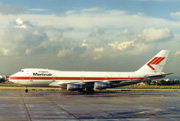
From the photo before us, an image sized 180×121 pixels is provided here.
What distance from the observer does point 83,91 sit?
45.2 metres

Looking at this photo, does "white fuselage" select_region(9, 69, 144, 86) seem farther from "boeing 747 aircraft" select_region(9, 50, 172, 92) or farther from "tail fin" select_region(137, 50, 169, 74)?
"tail fin" select_region(137, 50, 169, 74)

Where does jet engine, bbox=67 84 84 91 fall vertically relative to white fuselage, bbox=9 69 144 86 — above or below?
below

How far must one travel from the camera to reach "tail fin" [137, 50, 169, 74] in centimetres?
4753

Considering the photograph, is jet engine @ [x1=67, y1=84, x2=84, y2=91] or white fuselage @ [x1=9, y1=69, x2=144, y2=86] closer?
jet engine @ [x1=67, y1=84, x2=84, y2=91]

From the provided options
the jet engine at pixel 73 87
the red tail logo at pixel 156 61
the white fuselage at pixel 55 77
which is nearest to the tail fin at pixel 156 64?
the red tail logo at pixel 156 61

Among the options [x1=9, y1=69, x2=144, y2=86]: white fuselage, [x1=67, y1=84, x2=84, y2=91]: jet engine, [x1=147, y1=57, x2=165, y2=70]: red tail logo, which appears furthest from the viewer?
[x1=147, y1=57, x2=165, y2=70]: red tail logo

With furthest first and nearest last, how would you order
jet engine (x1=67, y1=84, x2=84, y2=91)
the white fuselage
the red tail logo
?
the red tail logo
the white fuselage
jet engine (x1=67, y1=84, x2=84, y2=91)

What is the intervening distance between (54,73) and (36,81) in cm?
326

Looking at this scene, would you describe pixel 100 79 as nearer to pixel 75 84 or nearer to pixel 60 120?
pixel 75 84

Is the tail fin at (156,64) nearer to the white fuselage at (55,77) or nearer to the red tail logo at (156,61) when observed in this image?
the red tail logo at (156,61)

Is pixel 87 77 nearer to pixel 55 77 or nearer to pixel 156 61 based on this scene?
pixel 55 77

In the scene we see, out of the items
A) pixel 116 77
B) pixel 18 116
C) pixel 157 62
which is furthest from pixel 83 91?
pixel 18 116

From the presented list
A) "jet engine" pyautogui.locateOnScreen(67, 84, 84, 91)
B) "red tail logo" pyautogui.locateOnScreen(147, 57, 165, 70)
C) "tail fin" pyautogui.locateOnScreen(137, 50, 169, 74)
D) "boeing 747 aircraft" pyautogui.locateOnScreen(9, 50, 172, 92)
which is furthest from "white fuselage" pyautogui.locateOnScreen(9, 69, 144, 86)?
"red tail logo" pyautogui.locateOnScreen(147, 57, 165, 70)

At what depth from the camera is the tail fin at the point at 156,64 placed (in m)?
47.5
